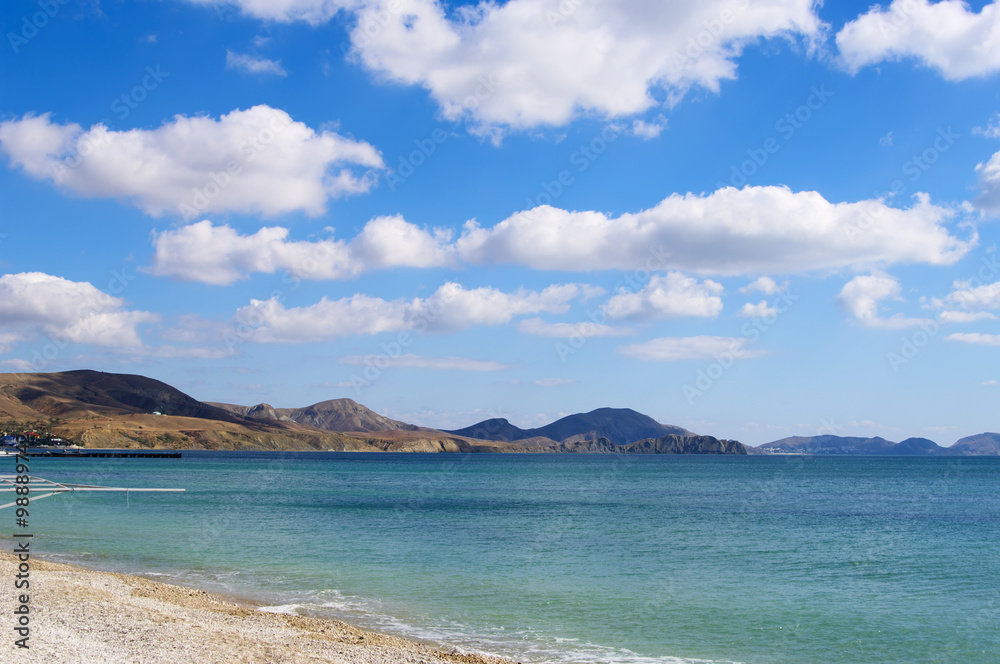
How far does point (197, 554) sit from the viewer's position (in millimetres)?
33812

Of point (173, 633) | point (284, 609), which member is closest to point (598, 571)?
point (284, 609)

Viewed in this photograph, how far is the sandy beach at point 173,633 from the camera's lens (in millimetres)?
15703

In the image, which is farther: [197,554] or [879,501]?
[879,501]

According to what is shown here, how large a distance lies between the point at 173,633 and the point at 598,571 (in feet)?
58.5

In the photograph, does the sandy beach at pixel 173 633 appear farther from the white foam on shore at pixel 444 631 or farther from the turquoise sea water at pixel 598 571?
the turquoise sea water at pixel 598 571

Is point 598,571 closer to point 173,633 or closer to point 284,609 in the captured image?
point 284,609

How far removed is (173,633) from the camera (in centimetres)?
1764

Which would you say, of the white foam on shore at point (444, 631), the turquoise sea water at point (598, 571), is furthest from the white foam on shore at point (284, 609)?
the turquoise sea water at point (598, 571)

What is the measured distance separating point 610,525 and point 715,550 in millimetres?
11939

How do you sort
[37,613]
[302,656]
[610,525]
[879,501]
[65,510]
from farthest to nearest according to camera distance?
[879,501], [65,510], [610,525], [37,613], [302,656]

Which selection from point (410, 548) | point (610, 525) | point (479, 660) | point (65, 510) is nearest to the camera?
point (479, 660)

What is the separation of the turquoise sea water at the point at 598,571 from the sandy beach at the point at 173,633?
215 centimetres

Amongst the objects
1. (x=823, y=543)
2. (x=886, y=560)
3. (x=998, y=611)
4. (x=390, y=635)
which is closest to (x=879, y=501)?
(x=823, y=543)

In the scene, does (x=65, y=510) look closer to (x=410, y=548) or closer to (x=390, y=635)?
(x=410, y=548)
